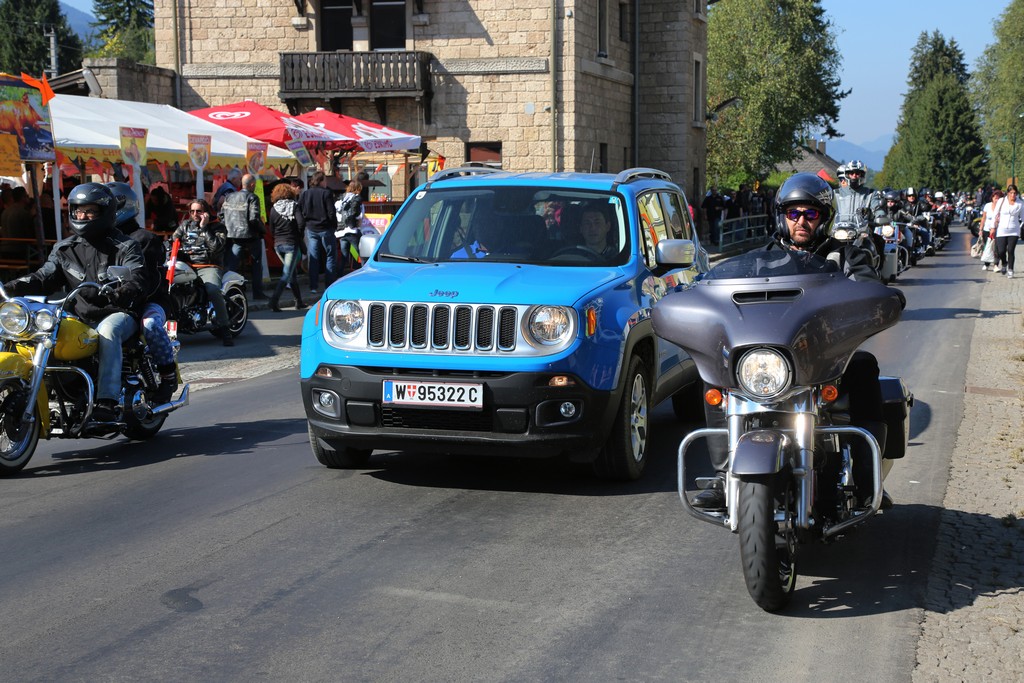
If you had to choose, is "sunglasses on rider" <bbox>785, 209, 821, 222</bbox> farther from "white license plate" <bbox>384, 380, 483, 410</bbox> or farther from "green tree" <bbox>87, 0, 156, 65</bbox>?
"green tree" <bbox>87, 0, 156, 65</bbox>

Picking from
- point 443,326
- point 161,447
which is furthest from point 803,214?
point 161,447

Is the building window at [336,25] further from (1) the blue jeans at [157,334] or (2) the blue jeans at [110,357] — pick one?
(2) the blue jeans at [110,357]

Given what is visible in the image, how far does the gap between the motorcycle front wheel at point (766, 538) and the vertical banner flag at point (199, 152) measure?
17416mm

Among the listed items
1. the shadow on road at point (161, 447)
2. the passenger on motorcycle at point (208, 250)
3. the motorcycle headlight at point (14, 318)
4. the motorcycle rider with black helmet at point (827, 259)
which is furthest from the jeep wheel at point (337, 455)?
the passenger on motorcycle at point (208, 250)

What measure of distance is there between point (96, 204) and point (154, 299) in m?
0.81

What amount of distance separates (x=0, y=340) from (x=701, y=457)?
14.5ft

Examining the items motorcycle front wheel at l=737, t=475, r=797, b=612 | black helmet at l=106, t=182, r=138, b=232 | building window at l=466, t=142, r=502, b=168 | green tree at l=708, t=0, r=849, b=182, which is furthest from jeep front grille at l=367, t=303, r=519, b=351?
green tree at l=708, t=0, r=849, b=182

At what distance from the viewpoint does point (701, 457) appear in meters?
8.50

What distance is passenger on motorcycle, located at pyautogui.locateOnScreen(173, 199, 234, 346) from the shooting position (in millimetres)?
15727

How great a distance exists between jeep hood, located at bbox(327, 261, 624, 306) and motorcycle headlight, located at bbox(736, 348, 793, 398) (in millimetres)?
2149

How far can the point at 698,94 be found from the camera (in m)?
49.3

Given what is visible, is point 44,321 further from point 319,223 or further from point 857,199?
point 857,199

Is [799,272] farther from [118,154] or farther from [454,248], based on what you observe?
[118,154]

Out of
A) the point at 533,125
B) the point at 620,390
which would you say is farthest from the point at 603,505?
the point at 533,125
